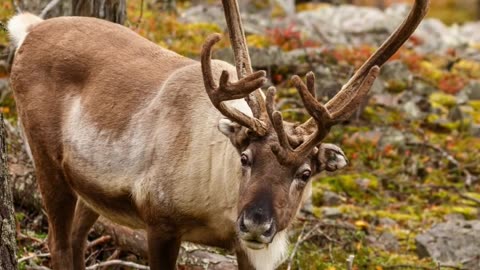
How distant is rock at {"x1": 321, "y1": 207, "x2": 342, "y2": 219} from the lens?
27.5ft

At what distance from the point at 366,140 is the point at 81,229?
5.09 meters

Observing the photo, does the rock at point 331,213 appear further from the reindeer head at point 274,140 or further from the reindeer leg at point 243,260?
the reindeer head at point 274,140

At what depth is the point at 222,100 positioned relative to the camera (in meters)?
4.82

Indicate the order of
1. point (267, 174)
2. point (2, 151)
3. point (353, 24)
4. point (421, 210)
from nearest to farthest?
point (2, 151) → point (267, 174) → point (421, 210) → point (353, 24)

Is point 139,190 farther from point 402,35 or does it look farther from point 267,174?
point 402,35

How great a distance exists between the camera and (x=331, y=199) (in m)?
8.98

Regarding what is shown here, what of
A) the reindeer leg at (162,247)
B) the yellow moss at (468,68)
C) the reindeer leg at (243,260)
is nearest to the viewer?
the reindeer leg at (162,247)

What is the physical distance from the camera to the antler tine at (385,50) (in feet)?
16.4

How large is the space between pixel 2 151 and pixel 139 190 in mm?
1274

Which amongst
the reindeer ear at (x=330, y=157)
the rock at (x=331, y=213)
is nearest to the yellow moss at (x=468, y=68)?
the rock at (x=331, y=213)

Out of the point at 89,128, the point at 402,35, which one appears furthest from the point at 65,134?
Result: the point at 402,35

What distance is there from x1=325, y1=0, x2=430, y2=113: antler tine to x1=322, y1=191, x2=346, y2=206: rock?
3908 millimetres

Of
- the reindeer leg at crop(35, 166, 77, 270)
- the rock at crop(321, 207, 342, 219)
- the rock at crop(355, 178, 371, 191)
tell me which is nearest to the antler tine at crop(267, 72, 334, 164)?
the reindeer leg at crop(35, 166, 77, 270)

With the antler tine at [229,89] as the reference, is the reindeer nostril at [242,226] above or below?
below
